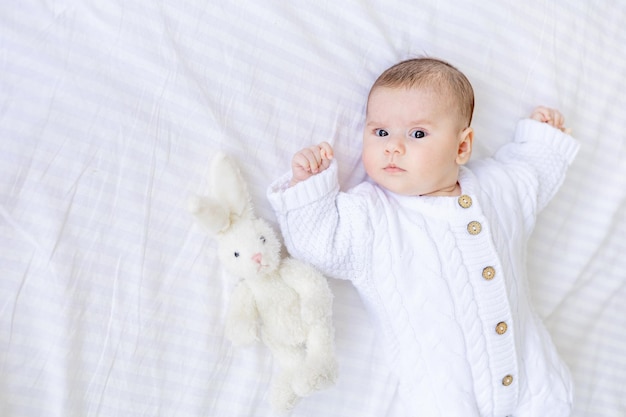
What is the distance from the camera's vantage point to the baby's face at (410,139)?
45.8 inches

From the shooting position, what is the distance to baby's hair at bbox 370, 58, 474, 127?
1.17m

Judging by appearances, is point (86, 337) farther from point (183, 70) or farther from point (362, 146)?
point (362, 146)

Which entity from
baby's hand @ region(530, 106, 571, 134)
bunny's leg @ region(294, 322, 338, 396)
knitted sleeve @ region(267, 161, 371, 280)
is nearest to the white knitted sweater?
knitted sleeve @ region(267, 161, 371, 280)

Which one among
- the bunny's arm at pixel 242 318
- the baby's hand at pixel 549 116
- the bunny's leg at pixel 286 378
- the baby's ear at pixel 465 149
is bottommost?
the bunny's leg at pixel 286 378

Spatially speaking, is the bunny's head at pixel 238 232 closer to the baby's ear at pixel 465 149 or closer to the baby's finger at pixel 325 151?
the baby's finger at pixel 325 151

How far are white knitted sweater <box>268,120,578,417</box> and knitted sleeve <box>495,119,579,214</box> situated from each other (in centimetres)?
14

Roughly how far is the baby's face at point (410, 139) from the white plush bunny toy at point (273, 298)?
9.1 inches

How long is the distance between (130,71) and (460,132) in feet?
1.99

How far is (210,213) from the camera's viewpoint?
1.05 meters

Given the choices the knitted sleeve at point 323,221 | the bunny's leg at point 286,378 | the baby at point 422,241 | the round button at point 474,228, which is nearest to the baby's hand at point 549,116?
the baby at point 422,241

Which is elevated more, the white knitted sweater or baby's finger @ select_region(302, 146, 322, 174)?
baby's finger @ select_region(302, 146, 322, 174)

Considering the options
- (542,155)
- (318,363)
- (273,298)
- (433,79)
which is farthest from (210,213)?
(542,155)

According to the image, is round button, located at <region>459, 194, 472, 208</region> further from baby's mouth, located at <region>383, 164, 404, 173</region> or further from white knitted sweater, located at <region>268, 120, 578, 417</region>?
baby's mouth, located at <region>383, 164, 404, 173</region>

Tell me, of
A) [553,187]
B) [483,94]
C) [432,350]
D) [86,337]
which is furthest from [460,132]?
[86,337]
